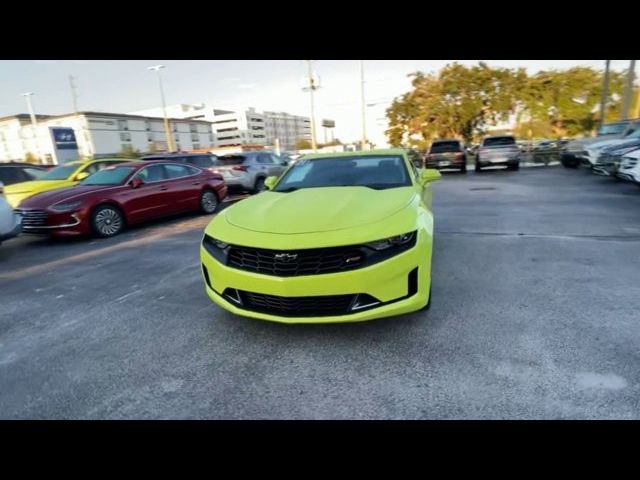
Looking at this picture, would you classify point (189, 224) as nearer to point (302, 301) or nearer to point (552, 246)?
point (302, 301)

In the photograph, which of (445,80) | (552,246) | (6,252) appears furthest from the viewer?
(445,80)

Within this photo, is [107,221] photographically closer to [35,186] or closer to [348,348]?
[35,186]

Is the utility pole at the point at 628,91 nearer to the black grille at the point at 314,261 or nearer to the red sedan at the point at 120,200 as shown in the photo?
the red sedan at the point at 120,200

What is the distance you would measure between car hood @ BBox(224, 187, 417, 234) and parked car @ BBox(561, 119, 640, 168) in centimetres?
1362

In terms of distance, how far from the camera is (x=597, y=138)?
1423 centimetres

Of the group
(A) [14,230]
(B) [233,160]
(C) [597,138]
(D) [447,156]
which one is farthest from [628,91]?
(A) [14,230]

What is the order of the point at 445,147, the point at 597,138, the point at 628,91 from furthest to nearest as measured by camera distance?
Result: the point at 628,91 < the point at 445,147 < the point at 597,138

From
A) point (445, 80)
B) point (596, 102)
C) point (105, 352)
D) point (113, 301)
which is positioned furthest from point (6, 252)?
point (596, 102)

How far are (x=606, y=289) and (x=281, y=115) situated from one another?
15791 cm

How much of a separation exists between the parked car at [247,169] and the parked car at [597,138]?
11.5 m

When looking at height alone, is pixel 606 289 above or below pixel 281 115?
below

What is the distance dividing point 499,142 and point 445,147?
2.35 metres

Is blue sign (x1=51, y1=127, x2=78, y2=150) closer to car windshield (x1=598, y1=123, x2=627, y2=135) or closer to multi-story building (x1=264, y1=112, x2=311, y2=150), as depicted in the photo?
car windshield (x1=598, y1=123, x2=627, y2=135)

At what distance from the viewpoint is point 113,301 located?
12.7 feet
